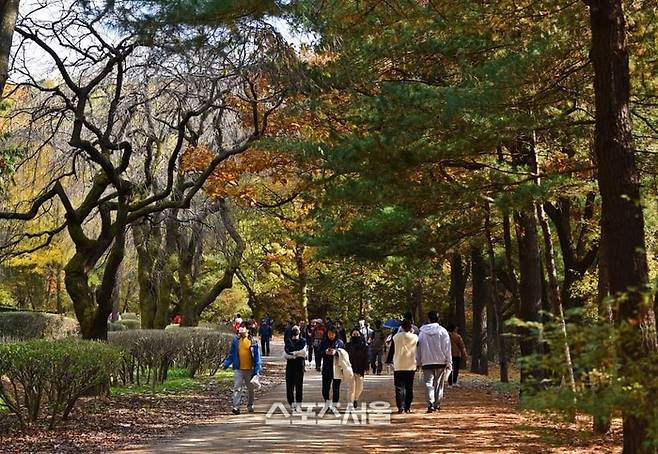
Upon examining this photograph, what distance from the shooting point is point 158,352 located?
752 inches

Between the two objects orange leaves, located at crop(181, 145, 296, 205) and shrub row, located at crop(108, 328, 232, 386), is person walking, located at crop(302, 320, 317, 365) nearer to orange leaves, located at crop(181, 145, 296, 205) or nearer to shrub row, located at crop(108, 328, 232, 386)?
shrub row, located at crop(108, 328, 232, 386)

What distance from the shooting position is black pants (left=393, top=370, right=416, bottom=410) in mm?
14000

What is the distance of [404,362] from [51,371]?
5782 mm

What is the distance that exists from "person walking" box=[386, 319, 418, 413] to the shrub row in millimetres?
6258

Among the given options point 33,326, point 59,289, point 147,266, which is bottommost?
point 33,326

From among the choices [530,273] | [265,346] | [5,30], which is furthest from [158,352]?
[265,346]

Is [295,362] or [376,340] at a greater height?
[376,340]

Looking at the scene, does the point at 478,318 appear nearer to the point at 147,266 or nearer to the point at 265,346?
the point at 147,266

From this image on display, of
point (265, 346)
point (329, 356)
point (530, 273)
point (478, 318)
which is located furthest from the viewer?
point (265, 346)

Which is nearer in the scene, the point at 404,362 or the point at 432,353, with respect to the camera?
the point at 404,362

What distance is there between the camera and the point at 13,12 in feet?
34.7

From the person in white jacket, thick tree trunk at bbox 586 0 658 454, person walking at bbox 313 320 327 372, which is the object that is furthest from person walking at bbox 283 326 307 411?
person walking at bbox 313 320 327 372

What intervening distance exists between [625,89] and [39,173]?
14.5 meters

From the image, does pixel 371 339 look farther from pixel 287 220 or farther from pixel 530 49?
pixel 530 49
